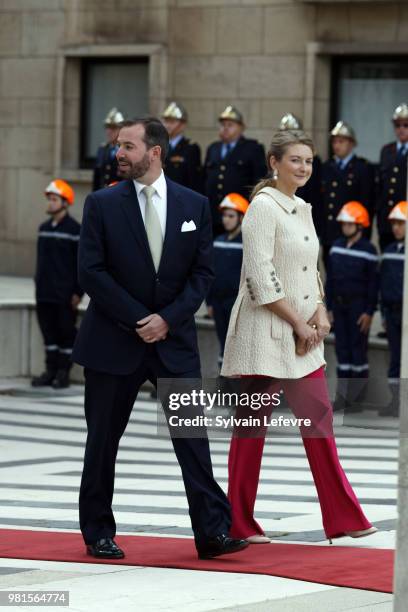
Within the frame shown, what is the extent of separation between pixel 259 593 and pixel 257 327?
59.4 inches

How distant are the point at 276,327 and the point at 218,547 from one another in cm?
102

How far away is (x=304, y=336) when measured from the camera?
8.22 m

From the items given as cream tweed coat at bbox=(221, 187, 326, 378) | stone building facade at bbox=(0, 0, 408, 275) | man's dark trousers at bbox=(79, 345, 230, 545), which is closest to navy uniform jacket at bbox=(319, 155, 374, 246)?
stone building facade at bbox=(0, 0, 408, 275)

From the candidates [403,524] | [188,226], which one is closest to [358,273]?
[188,226]

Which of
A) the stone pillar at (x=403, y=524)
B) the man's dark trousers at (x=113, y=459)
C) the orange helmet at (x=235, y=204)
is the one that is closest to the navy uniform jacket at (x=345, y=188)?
the orange helmet at (x=235, y=204)

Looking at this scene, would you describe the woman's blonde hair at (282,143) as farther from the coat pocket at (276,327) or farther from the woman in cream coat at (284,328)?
the coat pocket at (276,327)

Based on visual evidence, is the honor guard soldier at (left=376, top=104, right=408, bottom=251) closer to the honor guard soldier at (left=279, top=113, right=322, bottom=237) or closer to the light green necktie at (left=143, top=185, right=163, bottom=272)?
the honor guard soldier at (left=279, top=113, right=322, bottom=237)

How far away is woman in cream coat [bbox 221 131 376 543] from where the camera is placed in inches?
323

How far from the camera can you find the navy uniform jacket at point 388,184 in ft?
54.9

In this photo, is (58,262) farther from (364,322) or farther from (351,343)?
(364,322)

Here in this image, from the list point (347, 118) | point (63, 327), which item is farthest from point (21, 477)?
point (347, 118)

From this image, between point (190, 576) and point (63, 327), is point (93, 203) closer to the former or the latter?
point (190, 576)

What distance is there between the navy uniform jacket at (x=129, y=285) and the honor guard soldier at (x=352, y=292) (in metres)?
7.53

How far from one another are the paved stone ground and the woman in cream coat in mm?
323
